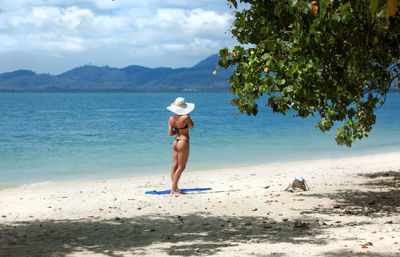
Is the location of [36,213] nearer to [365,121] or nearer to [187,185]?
[187,185]

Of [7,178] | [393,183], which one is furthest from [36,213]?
[7,178]

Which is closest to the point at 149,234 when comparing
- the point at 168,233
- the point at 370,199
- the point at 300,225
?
the point at 168,233

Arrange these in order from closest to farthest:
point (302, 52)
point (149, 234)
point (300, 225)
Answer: point (302, 52)
point (149, 234)
point (300, 225)

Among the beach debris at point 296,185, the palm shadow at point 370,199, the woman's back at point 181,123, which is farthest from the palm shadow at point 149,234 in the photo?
the beach debris at point 296,185

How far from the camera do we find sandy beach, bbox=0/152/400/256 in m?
6.79

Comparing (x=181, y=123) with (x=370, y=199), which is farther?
(x=181, y=123)

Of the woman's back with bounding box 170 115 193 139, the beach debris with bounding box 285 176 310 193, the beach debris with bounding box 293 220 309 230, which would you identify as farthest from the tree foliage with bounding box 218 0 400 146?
the beach debris with bounding box 285 176 310 193

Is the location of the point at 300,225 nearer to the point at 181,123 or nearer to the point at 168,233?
the point at 168,233

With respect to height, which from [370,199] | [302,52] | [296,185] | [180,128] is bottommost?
[370,199]

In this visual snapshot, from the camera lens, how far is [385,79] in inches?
382

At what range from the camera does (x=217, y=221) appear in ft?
28.3

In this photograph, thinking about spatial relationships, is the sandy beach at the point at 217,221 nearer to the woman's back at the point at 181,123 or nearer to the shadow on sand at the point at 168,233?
the shadow on sand at the point at 168,233

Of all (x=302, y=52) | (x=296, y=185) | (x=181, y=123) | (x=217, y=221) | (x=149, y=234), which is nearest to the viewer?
(x=302, y=52)

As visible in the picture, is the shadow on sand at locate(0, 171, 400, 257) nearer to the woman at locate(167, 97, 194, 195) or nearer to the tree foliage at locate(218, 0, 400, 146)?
the tree foliage at locate(218, 0, 400, 146)
